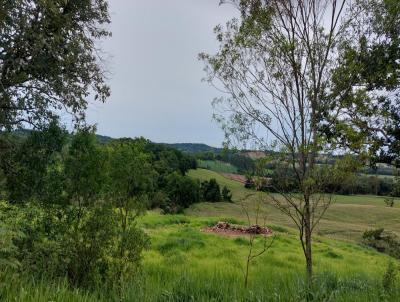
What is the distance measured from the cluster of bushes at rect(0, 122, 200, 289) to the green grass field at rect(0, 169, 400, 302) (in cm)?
66

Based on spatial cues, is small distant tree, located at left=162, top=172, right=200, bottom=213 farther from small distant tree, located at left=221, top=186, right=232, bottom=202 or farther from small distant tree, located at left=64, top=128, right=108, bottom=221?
small distant tree, located at left=64, top=128, right=108, bottom=221

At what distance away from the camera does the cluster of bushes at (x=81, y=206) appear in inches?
264

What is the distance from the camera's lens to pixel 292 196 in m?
7.88

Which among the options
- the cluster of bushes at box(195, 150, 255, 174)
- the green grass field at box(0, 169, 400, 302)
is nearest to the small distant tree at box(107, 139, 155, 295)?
the green grass field at box(0, 169, 400, 302)

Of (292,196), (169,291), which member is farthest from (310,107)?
(169,291)

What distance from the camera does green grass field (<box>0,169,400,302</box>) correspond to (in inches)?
204

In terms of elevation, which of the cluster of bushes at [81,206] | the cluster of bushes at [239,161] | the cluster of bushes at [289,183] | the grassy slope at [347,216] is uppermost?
the cluster of bushes at [239,161]

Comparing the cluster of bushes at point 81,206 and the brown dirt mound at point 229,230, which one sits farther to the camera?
the brown dirt mound at point 229,230

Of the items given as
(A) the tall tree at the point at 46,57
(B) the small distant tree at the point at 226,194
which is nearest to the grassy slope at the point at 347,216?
(B) the small distant tree at the point at 226,194

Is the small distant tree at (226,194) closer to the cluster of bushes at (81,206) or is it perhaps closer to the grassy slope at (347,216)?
the grassy slope at (347,216)

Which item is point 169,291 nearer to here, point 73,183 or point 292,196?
point 73,183

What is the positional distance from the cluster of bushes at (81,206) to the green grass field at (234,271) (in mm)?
658

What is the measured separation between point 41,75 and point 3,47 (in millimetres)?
1343

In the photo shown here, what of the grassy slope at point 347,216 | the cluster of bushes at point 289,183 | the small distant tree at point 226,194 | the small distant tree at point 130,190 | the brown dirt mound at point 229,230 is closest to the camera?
the small distant tree at point 130,190
